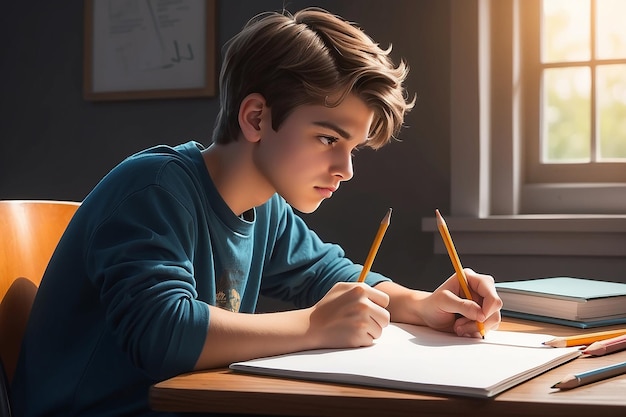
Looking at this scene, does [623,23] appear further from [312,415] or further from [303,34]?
[312,415]

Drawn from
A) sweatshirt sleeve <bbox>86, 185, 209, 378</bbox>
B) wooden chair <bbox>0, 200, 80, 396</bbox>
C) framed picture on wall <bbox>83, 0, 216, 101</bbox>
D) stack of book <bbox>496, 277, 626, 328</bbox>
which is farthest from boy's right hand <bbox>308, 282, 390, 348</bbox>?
framed picture on wall <bbox>83, 0, 216, 101</bbox>

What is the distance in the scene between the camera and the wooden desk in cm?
78

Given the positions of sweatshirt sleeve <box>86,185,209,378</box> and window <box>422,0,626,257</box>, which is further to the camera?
window <box>422,0,626,257</box>

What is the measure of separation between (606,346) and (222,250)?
0.58 metres

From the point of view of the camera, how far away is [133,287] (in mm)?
1004

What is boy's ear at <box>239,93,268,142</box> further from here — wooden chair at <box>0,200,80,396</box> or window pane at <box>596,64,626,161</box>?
window pane at <box>596,64,626,161</box>

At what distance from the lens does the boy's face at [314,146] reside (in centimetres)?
122

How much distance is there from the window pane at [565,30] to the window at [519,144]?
0.01 metres

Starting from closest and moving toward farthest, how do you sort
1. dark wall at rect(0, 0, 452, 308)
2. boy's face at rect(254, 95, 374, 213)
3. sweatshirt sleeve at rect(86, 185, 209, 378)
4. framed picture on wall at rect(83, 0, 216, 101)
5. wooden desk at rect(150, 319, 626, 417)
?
wooden desk at rect(150, 319, 626, 417) < sweatshirt sleeve at rect(86, 185, 209, 378) < boy's face at rect(254, 95, 374, 213) < dark wall at rect(0, 0, 452, 308) < framed picture on wall at rect(83, 0, 216, 101)

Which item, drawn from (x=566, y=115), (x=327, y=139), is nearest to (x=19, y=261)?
(x=327, y=139)

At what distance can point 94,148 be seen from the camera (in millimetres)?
2438

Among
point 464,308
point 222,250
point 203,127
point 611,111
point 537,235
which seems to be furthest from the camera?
point 203,127

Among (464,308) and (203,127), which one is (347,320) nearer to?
(464,308)

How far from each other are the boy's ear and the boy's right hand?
1.11ft
